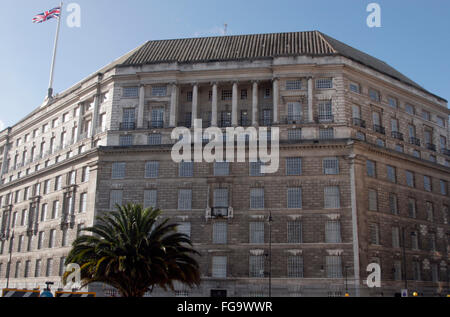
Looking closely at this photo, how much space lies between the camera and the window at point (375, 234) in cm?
5762

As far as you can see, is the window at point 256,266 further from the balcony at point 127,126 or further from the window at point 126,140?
the balcony at point 127,126

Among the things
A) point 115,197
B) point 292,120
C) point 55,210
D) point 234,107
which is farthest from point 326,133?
point 55,210

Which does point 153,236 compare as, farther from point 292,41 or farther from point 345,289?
point 292,41

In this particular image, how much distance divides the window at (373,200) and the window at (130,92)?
32.9 meters

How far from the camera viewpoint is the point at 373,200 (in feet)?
196

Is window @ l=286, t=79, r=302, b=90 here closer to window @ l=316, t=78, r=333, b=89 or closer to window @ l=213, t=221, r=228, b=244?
window @ l=316, t=78, r=333, b=89

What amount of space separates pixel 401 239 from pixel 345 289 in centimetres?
1151

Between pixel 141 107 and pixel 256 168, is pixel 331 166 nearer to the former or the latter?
pixel 256 168

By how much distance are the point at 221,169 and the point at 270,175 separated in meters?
6.07

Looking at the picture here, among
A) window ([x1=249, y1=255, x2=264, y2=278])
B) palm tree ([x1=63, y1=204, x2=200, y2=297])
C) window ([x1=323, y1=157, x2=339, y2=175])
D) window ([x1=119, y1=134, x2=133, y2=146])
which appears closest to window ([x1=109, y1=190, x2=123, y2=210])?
window ([x1=119, y1=134, x2=133, y2=146])

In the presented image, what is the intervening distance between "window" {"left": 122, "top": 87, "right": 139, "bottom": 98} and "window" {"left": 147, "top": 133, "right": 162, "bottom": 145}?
657 cm

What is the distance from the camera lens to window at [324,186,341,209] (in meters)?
57.5
